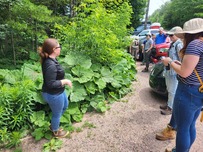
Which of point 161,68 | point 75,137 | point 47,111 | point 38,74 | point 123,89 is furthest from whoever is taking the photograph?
point 123,89

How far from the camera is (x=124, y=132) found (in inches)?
123

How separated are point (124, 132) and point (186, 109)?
144cm

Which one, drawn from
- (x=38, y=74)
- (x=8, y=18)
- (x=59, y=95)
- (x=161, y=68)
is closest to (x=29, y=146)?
(x=59, y=95)

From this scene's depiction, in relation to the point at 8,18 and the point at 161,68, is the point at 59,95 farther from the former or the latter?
the point at 8,18

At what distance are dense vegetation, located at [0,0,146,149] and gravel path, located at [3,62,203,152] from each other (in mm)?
220

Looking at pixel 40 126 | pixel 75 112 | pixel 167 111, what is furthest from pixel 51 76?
pixel 167 111

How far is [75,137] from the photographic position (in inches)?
118

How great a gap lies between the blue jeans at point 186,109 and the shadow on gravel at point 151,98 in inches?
79.4

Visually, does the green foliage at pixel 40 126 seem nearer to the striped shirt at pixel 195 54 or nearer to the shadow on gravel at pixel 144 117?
the shadow on gravel at pixel 144 117

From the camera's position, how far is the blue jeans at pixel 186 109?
1.88 metres

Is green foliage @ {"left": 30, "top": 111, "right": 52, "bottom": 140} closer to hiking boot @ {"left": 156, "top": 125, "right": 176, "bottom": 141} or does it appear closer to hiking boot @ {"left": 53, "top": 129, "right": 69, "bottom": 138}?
hiking boot @ {"left": 53, "top": 129, "right": 69, "bottom": 138}

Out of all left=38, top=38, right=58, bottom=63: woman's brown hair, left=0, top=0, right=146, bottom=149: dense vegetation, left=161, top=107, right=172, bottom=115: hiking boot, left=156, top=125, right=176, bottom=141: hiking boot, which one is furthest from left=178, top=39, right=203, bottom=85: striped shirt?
left=0, top=0, right=146, bottom=149: dense vegetation

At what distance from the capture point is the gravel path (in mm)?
2754

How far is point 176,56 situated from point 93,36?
183cm
